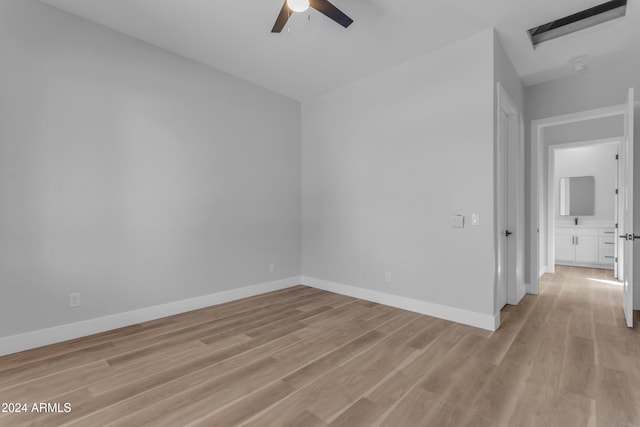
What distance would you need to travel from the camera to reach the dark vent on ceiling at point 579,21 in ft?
9.07

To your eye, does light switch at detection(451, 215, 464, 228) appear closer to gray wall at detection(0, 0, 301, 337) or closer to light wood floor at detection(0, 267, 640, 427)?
light wood floor at detection(0, 267, 640, 427)

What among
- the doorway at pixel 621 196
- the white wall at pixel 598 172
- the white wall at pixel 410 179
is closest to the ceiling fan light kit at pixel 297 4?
the white wall at pixel 410 179

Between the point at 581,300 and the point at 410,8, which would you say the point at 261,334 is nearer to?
the point at 410,8

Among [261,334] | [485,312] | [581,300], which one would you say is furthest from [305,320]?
[581,300]

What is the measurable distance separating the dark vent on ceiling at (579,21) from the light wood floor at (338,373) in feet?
9.87

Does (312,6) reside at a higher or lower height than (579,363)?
higher

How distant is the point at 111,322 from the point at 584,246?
834 centimetres

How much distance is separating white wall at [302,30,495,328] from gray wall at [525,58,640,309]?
6.33 ft

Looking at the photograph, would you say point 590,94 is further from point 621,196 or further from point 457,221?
point 457,221

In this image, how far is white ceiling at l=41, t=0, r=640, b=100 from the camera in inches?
104

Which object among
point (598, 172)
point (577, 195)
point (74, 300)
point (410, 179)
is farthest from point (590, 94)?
point (74, 300)

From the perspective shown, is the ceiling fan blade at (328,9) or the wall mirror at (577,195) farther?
the wall mirror at (577,195)

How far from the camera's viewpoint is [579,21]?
2.96 metres

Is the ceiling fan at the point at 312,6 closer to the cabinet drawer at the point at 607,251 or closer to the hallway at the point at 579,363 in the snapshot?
the hallway at the point at 579,363
